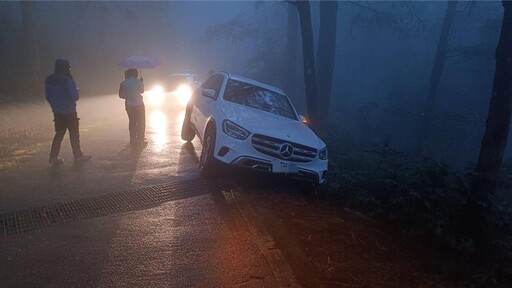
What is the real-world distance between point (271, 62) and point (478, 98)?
43.5 feet

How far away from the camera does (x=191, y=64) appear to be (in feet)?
168

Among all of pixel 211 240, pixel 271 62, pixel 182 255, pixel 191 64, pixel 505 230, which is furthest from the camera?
pixel 191 64

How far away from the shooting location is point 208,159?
6.75m

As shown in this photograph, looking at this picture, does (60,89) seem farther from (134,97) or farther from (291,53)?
(291,53)

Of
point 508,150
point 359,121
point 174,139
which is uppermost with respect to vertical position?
point 174,139

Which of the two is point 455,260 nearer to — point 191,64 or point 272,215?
point 272,215

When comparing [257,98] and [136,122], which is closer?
[257,98]

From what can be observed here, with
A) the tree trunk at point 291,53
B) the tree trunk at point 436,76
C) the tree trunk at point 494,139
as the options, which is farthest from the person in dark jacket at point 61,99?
the tree trunk at point 436,76

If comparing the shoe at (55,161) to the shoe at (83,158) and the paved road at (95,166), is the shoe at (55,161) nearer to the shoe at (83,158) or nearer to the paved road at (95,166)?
A: the paved road at (95,166)

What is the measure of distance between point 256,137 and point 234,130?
0.43 meters

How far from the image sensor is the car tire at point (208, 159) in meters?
6.66

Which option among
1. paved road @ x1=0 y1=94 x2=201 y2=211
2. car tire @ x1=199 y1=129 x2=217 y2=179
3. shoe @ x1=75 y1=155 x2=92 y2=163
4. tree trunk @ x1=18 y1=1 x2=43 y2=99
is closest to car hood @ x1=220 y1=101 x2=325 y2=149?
car tire @ x1=199 y1=129 x2=217 y2=179

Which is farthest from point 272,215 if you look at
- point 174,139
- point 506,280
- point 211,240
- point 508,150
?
point 508,150

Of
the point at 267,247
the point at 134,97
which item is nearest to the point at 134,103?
the point at 134,97
